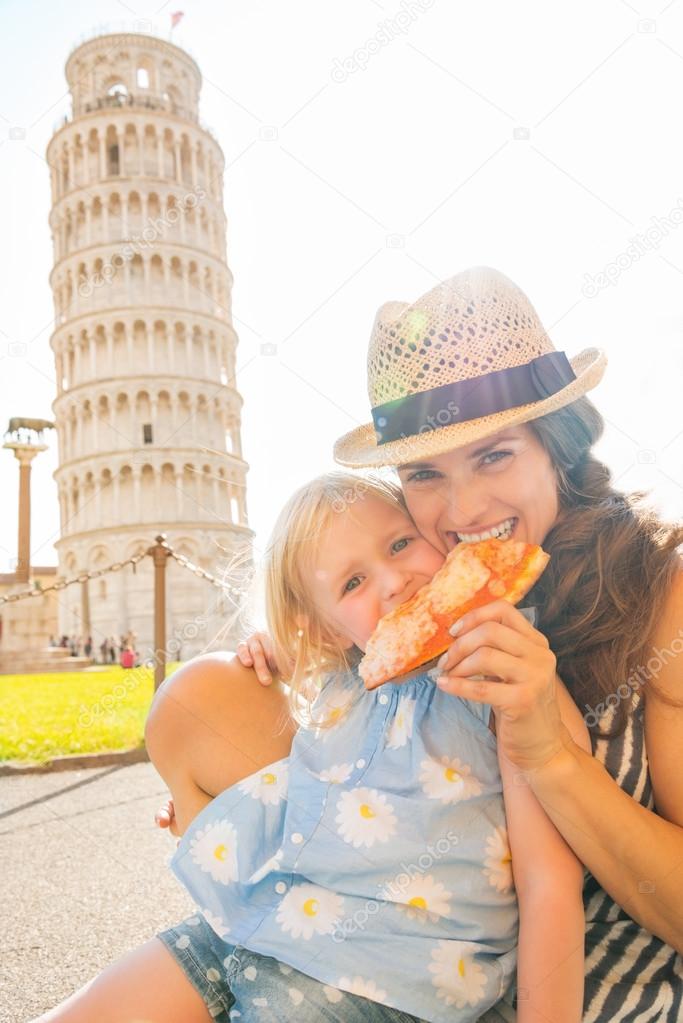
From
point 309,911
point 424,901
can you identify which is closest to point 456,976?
point 424,901

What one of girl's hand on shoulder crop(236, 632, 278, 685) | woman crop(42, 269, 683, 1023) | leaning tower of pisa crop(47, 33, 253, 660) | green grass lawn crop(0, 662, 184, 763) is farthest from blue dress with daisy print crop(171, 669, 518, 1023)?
leaning tower of pisa crop(47, 33, 253, 660)

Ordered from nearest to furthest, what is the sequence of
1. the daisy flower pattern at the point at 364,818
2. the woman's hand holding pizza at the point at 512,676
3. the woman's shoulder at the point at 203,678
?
1. the woman's hand holding pizza at the point at 512,676
2. the daisy flower pattern at the point at 364,818
3. the woman's shoulder at the point at 203,678

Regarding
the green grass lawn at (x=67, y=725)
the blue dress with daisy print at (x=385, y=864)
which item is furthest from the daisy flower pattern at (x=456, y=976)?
the green grass lawn at (x=67, y=725)

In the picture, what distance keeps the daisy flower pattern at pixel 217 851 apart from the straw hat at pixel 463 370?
2.52 ft

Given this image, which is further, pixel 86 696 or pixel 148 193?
pixel 148 193

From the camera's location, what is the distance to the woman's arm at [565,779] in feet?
3.54

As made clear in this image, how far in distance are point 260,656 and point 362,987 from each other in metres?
0.81

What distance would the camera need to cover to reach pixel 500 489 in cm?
148

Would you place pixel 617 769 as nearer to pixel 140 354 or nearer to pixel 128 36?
pixel 140 354

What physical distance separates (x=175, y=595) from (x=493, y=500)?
109ft

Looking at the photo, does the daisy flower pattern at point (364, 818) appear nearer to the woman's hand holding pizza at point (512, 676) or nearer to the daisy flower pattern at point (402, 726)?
the daisy flower pattern at point (402, 726)

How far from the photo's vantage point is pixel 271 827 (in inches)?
57.6

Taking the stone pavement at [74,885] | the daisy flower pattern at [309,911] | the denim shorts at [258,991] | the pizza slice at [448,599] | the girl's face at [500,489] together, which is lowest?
the stone pavement at [74,885]

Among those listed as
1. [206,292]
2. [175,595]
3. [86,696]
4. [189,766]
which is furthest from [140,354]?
[189,766]
